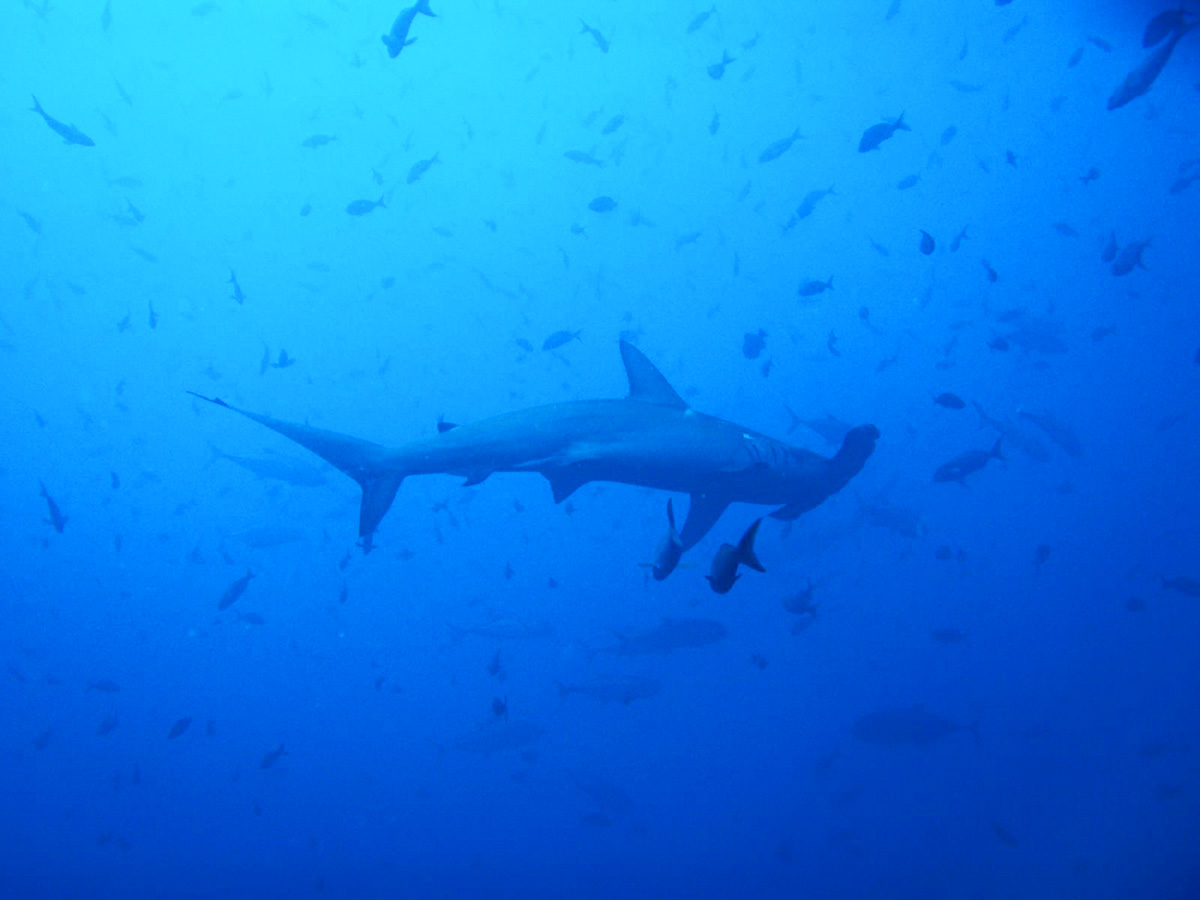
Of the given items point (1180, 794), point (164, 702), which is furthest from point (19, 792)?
Answer: point (1180, 794)

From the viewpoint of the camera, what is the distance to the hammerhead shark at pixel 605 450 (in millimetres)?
5758

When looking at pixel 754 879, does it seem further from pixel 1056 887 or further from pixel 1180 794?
pixel 1180 794

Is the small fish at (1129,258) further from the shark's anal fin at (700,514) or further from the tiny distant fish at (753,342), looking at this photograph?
the shark's anal fin at (700,514)

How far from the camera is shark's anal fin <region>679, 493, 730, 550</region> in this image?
22.4ft

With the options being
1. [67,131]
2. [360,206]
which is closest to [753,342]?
[360,206]

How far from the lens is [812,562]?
20.7m

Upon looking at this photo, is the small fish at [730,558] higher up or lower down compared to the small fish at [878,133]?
lower down

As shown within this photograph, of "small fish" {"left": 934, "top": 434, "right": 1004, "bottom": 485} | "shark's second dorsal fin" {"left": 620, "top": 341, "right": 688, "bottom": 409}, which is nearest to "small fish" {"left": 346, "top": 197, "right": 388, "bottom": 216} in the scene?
"shark's second dorsal fin" {"left": 620, "top": 341, "right": 688, "bottom": 409}

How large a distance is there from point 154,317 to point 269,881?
1307cm

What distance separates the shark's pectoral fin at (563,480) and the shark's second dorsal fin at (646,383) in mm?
783

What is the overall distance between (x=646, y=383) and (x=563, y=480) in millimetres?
1056

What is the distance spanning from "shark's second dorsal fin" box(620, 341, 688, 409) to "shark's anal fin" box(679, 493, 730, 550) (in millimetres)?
1040

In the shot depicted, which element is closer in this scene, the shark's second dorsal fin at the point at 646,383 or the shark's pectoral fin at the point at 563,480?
the shark's pectoral fin at the point at 563,480

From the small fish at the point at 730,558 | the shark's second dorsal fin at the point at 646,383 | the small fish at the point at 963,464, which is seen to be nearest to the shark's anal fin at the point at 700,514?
the shark's second dorsal fin at the point at 646,383
